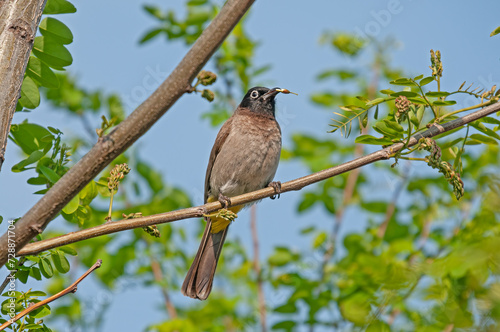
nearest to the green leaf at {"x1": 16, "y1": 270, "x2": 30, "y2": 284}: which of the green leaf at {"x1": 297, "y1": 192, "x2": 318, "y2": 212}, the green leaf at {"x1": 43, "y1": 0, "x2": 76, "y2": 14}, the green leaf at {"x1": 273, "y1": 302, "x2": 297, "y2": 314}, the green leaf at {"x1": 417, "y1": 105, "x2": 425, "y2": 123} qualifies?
the green leaf at {"x1": 43, "y1": 0, "x2": 76, "y2": 14}

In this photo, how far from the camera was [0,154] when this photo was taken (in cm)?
219

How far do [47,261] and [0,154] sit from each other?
801mm

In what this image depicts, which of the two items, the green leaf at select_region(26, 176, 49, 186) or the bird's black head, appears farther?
the bird's black head

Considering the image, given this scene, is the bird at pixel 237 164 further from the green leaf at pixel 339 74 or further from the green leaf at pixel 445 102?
the green leaf at pixel 445 102

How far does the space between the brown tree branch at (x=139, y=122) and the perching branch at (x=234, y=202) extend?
0.60 ft

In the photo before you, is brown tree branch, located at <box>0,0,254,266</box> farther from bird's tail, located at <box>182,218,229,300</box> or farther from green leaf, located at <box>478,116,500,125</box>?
bird's tail, located at <box>182,218,229,300</box>

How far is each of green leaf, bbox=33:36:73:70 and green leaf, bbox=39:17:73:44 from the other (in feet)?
0.08

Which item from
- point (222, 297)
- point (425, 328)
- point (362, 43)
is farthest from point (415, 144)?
point (362, 43)

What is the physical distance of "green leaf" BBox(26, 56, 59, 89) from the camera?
302 centimetres

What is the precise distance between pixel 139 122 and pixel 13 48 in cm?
76

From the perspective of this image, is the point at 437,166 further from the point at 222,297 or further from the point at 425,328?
the point at 222,297

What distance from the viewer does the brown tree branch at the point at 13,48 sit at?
223 cm

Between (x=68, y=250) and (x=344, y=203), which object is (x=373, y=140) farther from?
(x=344, y=203)

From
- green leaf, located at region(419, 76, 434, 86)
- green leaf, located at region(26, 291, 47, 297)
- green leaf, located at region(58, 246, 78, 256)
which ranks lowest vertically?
green leaf, located at region(26, 291, 47, 297)
